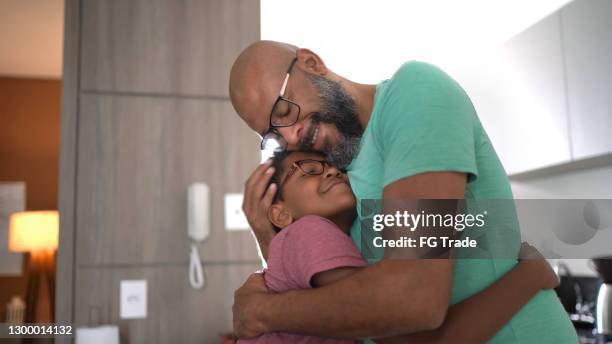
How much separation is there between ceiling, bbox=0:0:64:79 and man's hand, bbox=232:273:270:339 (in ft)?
11.9

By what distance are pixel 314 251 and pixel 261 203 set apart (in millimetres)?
385

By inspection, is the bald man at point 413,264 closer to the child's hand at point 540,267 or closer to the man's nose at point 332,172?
the child's hand at point 540,267

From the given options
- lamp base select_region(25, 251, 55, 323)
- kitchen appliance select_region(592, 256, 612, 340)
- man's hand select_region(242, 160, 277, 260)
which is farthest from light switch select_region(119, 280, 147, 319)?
lamp base select_region(25, 251, 55, 323)

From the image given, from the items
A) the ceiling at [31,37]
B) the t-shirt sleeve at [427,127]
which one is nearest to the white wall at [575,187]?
the t-shirt sleeve at [427,127]

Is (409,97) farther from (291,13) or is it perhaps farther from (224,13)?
(291,13)

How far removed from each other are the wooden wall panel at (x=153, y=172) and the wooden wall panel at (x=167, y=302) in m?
0.05

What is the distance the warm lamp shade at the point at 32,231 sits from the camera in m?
4.89

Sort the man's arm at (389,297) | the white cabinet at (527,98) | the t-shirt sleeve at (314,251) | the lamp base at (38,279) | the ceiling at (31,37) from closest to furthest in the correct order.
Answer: the man's arm at (389,297) < the t-shirt sleeve at (314,251) < the white cabinet at (527,98) < the ceiling at (31,37) < the lamp base at (38,279)

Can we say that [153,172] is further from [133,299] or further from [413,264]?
[413,264]

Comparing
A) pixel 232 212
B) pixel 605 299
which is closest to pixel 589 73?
pixel 605 299

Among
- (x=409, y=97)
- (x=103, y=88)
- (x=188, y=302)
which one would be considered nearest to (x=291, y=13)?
(x=103, y=88)

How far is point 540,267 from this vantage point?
959 mm

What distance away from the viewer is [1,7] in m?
4.14

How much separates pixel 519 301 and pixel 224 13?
193 centimetres
